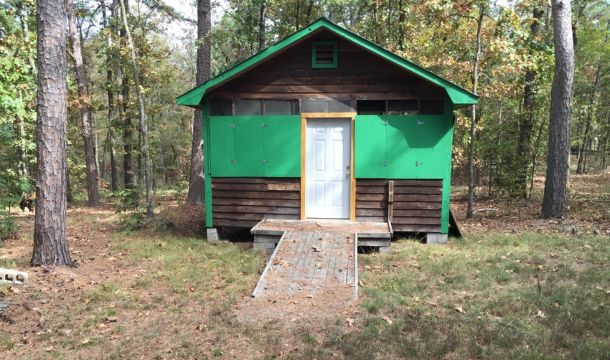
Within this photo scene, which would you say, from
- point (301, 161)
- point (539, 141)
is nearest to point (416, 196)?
point (301, 161)

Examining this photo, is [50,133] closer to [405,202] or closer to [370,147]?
[370,147]

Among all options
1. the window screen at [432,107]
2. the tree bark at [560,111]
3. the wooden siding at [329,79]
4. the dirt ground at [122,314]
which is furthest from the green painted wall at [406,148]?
the tree bark at [560,111]

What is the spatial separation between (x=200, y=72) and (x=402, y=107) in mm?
6775

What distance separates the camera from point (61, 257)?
6109 mm

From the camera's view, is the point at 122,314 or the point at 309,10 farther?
the point at 309,10

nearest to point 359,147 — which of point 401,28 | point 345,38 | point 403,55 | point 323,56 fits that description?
point 323,56

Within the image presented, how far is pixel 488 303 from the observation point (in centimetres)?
474

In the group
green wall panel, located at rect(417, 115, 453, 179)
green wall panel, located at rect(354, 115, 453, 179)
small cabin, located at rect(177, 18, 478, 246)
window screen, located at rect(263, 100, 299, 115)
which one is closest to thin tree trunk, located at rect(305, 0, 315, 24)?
small cabin, located at rect(177, 18, 478, 246)

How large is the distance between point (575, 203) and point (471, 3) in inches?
250

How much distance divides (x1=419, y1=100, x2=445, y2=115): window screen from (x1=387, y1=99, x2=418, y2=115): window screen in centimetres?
15

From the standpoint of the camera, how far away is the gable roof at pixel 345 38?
24.1 ft

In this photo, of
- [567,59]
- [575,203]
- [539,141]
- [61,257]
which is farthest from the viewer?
[539,141]

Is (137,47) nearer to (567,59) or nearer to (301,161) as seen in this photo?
(301,161)

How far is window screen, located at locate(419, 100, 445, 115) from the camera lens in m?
7.86
